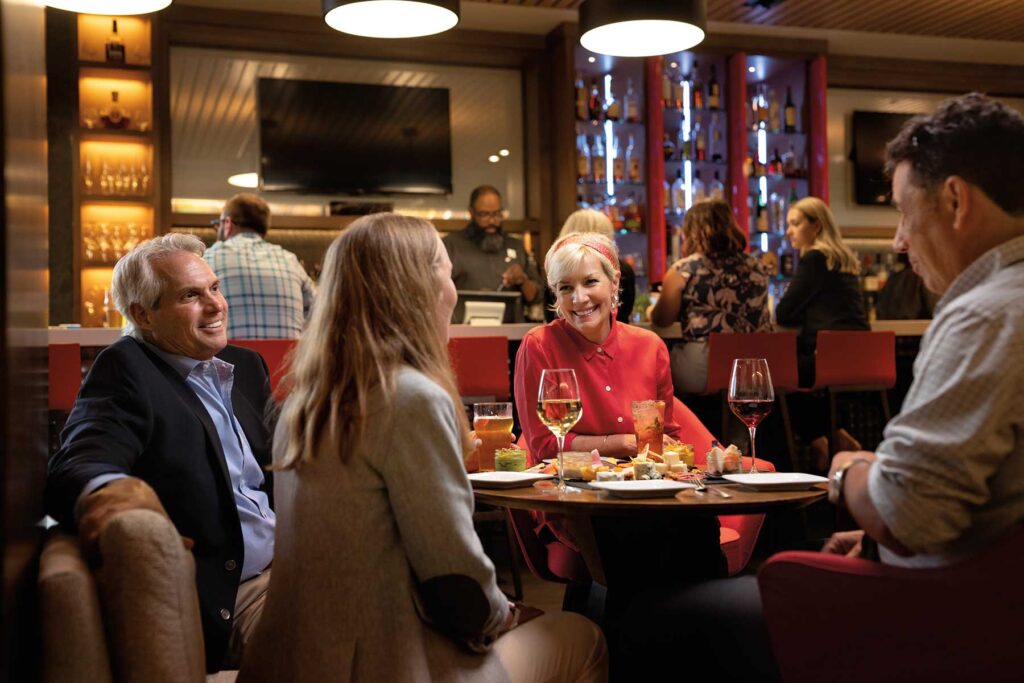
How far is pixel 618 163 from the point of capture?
7488 millimetres

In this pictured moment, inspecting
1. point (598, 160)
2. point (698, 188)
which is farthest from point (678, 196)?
point (598, 160)

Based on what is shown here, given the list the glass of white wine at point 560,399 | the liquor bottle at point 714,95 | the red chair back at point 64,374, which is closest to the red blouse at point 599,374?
the glass of white wine at point 560,399

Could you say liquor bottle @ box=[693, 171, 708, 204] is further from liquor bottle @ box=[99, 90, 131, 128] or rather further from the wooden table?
the wooden table

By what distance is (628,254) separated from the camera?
24.8 ft

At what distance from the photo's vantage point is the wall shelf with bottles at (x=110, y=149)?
20.8 ft

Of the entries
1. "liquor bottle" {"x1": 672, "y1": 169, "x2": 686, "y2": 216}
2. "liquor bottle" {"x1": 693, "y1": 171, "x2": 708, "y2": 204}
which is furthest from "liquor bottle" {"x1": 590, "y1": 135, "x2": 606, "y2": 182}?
"liquor bottle" {"x1": 693, "y1": 171, "x2": 708, "y2": 204}

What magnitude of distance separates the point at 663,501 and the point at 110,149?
5550mm

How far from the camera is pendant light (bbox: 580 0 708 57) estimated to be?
3994mm

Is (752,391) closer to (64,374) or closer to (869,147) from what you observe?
(64,374)

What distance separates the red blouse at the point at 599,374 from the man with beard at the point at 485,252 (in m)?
3.20

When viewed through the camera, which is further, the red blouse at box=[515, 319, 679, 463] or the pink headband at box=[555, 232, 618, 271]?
the pink headband at box=[555, 232, 618, 271]

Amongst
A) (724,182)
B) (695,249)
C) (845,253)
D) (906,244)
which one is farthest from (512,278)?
(906,244)

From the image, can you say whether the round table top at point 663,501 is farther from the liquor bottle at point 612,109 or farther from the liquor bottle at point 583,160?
the liquor bottle at point 612,109

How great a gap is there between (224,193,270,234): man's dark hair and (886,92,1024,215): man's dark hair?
3532 mm
